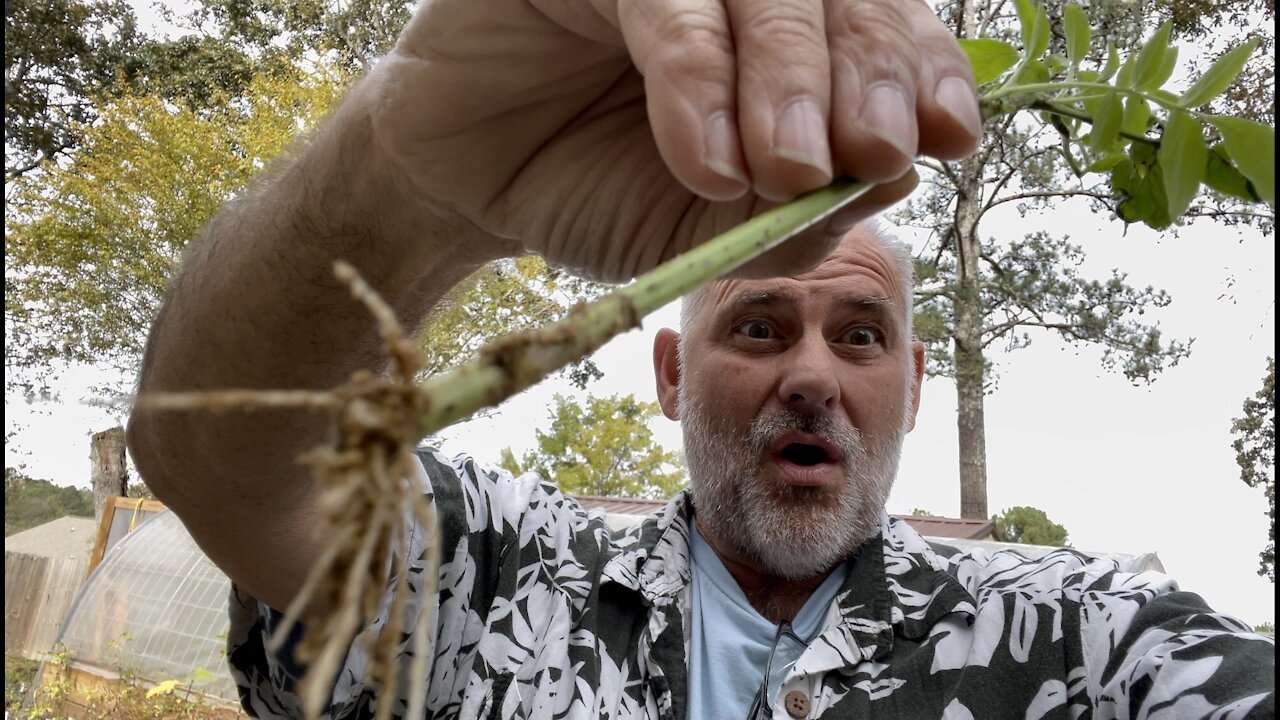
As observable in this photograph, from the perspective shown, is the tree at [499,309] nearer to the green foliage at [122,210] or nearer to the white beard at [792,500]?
the green foliage at [122,210]

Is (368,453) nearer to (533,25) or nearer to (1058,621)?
(533,25)

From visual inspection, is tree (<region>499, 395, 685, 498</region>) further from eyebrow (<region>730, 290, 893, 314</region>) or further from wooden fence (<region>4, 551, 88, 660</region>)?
eyebrow (<region>730, 290, 893, 314</region>)

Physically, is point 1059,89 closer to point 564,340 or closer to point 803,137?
point 803,137

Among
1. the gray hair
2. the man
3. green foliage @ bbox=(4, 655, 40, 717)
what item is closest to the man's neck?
the man

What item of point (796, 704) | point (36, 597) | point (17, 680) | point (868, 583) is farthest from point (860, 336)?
point (36, 597)

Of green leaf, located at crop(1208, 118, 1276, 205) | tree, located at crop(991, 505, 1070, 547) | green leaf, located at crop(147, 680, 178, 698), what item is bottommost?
green leaf, located at crop(147, 680, 178, 698)

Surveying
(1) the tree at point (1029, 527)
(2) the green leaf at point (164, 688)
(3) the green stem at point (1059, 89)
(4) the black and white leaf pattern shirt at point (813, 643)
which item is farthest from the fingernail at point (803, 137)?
(1) the tree at point (1029, 527)

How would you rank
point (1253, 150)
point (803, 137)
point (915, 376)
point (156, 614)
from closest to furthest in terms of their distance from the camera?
point (803, 137) → point (1253, 150) → point (915, 376) → point (156, 614)
